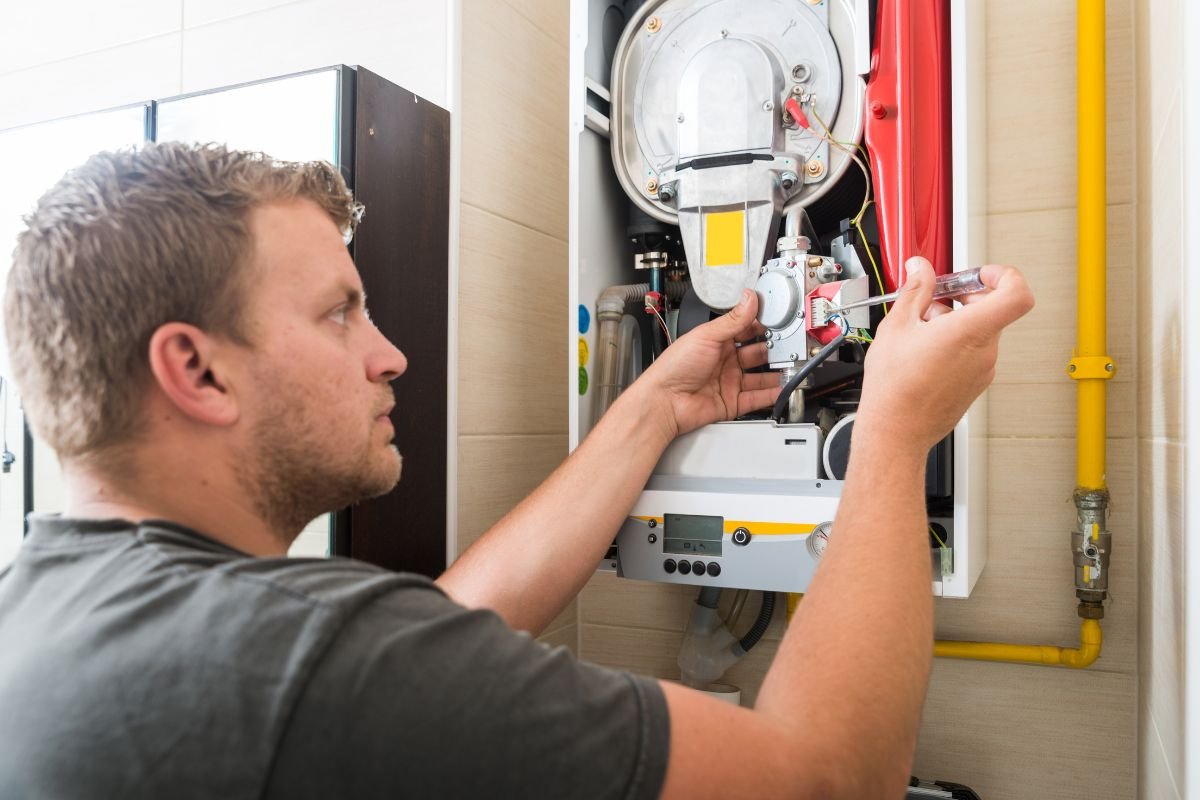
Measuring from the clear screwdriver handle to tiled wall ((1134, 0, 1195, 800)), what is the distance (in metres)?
0.19

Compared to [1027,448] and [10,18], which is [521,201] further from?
[10,18]

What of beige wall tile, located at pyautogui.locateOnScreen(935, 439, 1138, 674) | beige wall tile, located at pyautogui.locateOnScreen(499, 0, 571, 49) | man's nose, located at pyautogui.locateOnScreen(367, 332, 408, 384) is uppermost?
beige wall tile, located at pyautogui.locateOnScreen(499, 0, 571, 49)

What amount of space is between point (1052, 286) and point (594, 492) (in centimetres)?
85

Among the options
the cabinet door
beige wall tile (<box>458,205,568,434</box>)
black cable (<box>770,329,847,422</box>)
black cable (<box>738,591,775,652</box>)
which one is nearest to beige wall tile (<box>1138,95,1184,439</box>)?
black cable (<box>770,329,847,422</box>)

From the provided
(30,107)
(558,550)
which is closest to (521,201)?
(558,550)

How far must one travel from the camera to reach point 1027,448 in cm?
152

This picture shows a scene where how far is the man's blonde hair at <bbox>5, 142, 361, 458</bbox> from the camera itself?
72cm

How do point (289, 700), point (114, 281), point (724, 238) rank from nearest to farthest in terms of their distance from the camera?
point (289, 700) → point (114, 281) → point (724, 238)

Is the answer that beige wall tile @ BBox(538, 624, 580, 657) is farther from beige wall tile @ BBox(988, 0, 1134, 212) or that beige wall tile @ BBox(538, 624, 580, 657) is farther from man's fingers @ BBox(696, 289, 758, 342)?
beige wall tile @ BBox(988, 0, 1134, 212)

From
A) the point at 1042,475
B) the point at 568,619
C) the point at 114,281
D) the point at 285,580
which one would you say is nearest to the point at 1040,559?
the point at 1042,475

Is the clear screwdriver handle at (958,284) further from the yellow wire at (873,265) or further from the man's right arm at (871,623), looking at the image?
the yellow wire at (873,265)

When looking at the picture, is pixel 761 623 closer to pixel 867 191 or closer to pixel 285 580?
pixel 867 191

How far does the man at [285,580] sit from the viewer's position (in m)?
0.58

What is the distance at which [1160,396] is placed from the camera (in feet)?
3.69
